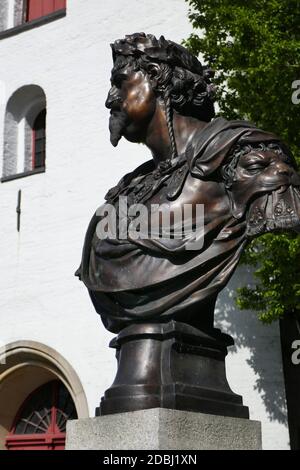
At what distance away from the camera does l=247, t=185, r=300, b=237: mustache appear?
3486mm

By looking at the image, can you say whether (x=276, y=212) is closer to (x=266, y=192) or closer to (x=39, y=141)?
(x=266, y=192)

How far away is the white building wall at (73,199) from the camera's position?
10.9 meters

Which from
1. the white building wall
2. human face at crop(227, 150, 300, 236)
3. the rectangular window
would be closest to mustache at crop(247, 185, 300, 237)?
human face at crop(227, 150, 300, 236)

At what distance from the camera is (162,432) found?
3129 mm

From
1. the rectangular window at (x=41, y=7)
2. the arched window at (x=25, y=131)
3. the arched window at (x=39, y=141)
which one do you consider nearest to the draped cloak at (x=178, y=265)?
the arched window at (x=25, y=131)

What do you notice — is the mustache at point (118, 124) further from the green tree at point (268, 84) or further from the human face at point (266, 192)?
the green tree at point (268, 84)

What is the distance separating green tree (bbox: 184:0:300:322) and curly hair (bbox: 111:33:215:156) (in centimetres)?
419

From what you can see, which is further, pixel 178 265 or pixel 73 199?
pixel 73 199

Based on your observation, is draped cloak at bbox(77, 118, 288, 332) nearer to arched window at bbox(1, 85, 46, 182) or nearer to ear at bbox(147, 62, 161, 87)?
ear at bbox(147, 62, 161, 87)

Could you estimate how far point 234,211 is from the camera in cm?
364

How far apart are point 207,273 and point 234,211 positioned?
0.32 meters

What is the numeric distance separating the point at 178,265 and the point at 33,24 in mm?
12136

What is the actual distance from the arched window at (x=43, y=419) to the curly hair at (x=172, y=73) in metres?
9.45

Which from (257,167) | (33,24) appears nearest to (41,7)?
(33,24)
